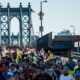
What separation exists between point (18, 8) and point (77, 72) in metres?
108

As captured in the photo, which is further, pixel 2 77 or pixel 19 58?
pixel 19 58

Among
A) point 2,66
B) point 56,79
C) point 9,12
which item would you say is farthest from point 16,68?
point 9,12

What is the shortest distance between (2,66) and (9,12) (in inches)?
4099

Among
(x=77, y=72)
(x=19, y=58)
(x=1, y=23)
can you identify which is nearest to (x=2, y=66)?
(x=77, y=72)

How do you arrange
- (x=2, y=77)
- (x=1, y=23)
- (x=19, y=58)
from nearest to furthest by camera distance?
(x=2, y=77) < (x=19, y=58) < (x=1, y=23)

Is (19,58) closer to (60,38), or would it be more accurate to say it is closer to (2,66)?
(2,66)

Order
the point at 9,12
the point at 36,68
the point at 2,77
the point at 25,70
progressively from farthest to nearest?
the point at 9,12 < the point at 36,68 < the point at 25,70 < the point at 2,77

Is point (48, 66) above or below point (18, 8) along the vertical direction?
below

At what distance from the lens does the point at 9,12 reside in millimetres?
122125

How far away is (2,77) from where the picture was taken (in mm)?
16969

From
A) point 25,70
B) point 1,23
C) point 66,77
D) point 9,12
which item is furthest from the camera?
point 1,23

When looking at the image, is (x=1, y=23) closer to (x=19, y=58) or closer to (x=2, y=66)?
(x=19, y=58)

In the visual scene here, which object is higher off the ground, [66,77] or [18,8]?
[18,8]

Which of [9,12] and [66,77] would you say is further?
[9,12]
